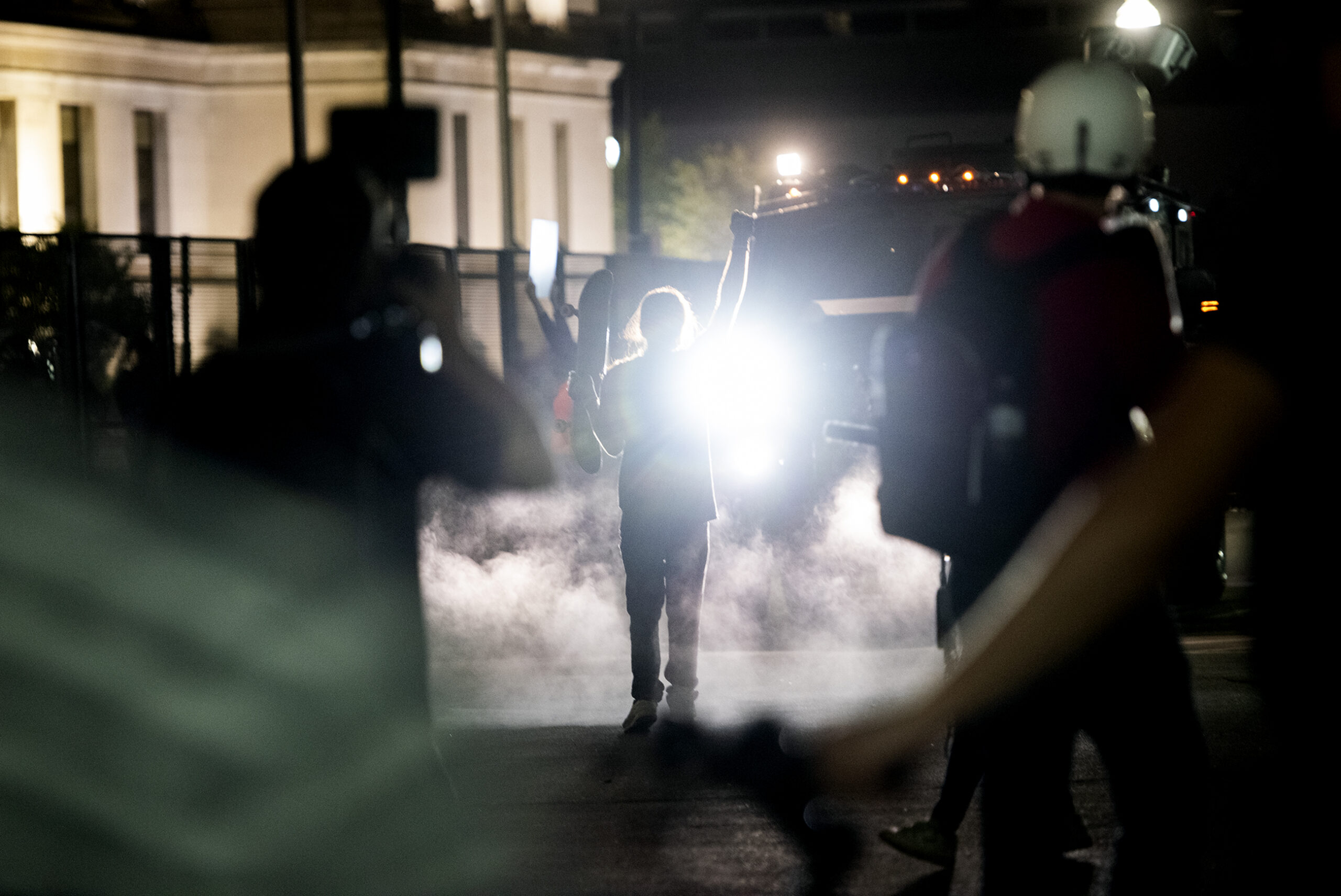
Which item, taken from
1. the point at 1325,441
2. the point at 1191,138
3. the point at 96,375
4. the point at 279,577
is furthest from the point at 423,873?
the point at 1191,138

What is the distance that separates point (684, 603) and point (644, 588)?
221 mm

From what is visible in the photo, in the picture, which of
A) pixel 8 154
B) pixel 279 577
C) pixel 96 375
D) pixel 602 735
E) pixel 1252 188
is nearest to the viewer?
pixel 1252 188

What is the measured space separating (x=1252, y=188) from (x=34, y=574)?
214 cm

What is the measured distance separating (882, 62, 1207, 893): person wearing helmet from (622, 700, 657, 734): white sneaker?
435cm

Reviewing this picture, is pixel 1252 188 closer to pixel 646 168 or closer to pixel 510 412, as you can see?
pixel 510 412

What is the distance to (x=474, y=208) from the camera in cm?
4162

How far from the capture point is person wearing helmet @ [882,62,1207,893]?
290cm

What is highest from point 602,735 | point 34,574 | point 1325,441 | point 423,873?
point 1325,441

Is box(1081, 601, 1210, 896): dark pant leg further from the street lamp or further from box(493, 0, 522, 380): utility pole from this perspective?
box(493, 0, 522, 380): utility pole

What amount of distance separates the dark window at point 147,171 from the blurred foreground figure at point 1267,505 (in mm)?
39112

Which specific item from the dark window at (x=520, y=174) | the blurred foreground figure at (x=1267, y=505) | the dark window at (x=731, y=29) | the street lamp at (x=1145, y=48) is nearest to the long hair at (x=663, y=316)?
the blurred foreground figure at (x=1267, y=505)

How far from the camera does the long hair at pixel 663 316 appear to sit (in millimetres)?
7684

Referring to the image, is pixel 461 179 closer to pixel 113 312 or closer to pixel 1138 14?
pixel 113 312

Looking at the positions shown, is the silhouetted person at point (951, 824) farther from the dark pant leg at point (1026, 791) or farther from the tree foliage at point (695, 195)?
the tree foliage at point (695, 195)
